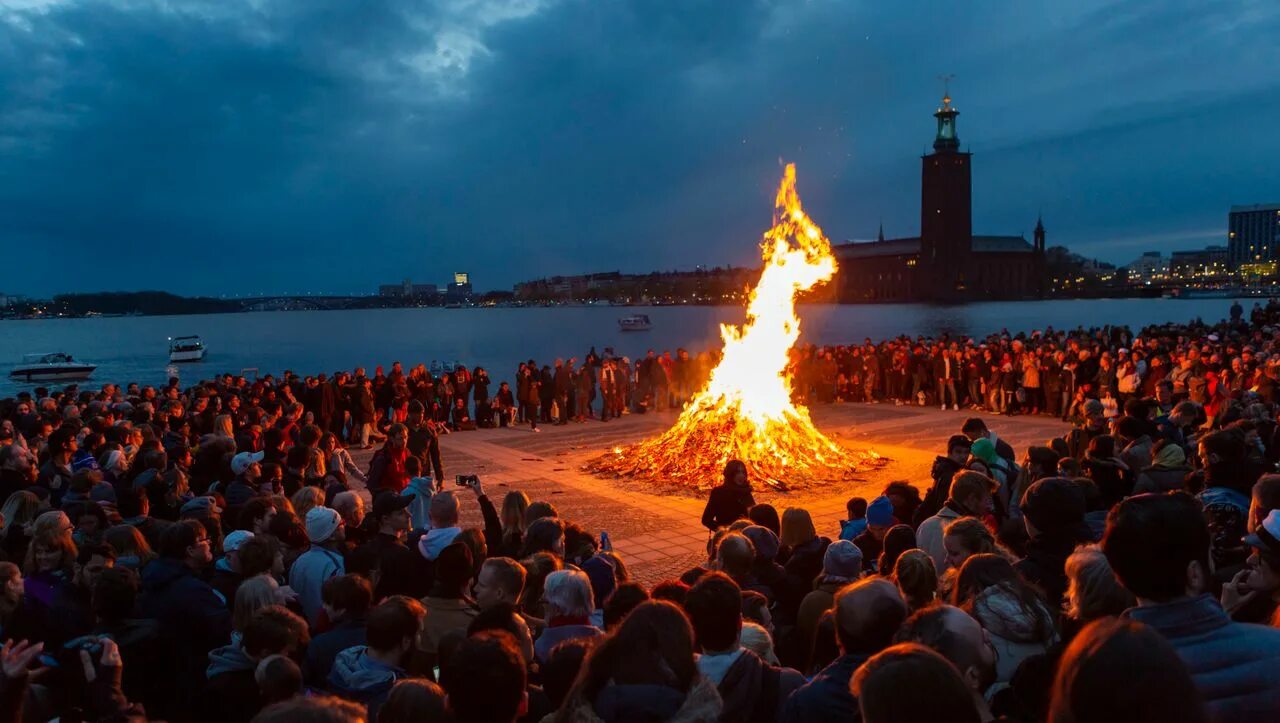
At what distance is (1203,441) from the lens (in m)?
6.02

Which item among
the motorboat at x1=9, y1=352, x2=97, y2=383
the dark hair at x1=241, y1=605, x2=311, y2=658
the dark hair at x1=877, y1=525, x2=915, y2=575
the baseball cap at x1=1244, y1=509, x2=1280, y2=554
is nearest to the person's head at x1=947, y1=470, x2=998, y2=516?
the dark hair at x1=877, y1=525, x2=915, y2=575

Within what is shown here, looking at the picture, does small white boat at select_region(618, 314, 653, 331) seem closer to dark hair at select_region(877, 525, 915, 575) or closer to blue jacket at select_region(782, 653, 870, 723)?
dark hair at select_region(877, 525, 915, 575)

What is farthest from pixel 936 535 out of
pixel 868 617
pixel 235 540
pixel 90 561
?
pixel 90 561

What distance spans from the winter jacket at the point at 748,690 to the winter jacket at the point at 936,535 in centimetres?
265

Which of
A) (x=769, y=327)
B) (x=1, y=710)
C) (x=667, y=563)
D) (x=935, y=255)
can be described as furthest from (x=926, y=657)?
(x=935, y=255)

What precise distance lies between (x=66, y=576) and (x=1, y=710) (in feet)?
7.46

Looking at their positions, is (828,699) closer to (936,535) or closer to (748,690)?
(748,690)

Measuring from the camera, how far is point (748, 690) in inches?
130

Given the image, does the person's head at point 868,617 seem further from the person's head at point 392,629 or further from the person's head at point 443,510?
the person's head at point 443,510

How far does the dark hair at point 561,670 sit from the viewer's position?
335 centimetres

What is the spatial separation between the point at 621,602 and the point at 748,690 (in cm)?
101

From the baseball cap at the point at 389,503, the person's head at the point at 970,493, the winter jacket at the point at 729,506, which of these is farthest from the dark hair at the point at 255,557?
the person's head at the point at 970,493

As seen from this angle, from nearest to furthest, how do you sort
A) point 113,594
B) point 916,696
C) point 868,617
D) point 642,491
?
point 916,696 → point 868,617 → point 113,594 → point 642,491

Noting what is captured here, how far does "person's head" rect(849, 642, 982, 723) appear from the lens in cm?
204
